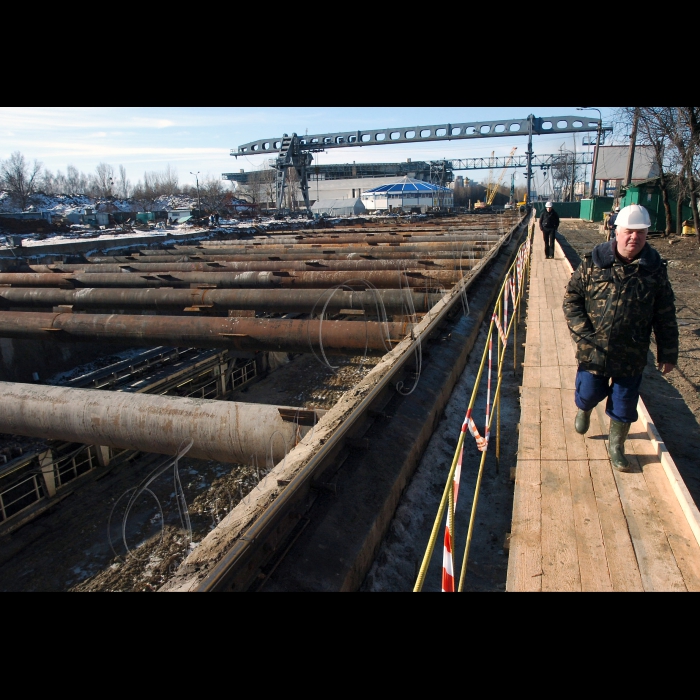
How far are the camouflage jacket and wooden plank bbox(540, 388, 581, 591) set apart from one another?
773 millimetres

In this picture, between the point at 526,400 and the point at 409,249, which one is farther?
the point at 409,249

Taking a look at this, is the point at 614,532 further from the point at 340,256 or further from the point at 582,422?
the point at 340,256

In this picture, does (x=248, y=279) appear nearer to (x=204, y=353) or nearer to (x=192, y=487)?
(x=204, y=353)

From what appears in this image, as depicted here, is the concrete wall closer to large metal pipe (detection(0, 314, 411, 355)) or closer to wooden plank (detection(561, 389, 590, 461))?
large metal pipe (detection(0, 314, 411, 355))

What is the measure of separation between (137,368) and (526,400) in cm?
865

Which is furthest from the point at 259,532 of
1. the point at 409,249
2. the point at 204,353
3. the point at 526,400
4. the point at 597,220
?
the point at 597,220

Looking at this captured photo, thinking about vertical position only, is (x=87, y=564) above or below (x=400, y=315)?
below

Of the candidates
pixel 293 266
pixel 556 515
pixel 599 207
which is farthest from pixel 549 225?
pixel 599 207

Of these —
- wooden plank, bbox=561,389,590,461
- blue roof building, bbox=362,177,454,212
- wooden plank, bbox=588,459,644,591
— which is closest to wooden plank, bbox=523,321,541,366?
wooden plank, bbox=561,389,590,461

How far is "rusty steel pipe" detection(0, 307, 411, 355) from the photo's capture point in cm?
667

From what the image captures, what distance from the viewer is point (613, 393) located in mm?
3883

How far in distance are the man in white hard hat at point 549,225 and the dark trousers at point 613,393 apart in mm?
13671

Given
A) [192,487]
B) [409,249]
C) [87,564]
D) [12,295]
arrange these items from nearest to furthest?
[87,564] < [192,487] < [12,295] < [409,249]

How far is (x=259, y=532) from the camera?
2.45 m
